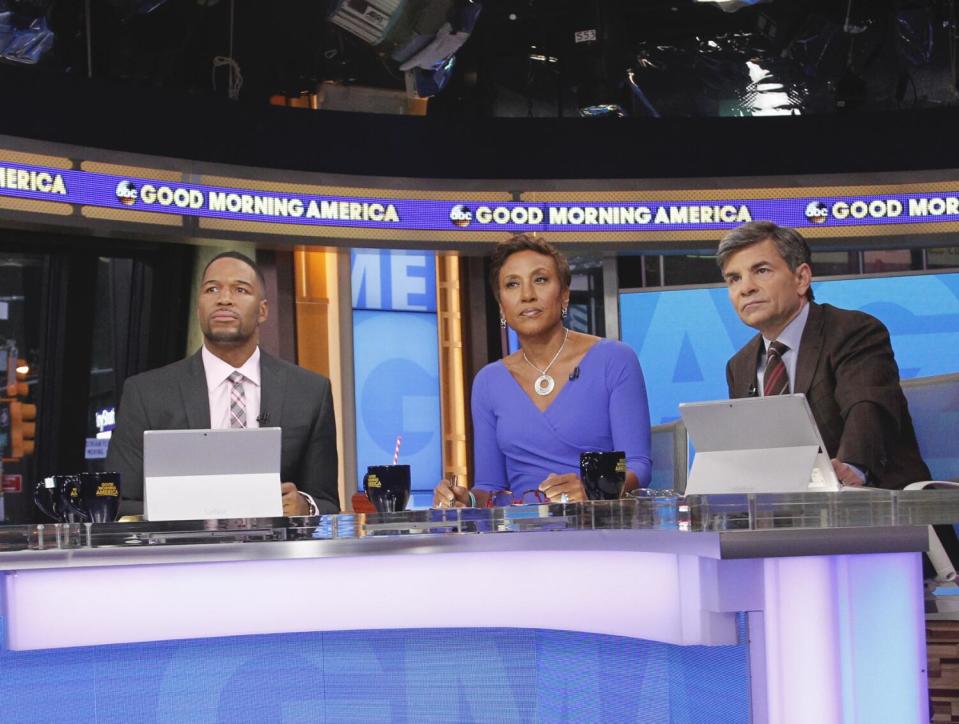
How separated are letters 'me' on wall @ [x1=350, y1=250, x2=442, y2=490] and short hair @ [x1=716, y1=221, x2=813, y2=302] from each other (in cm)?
421

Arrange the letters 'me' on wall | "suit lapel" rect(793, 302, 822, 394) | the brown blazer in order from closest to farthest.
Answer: the brown blazer → "suit lapel" rect(793, 302, 822, 394) → the letters 'me' on wall

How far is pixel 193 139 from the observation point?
602 cm

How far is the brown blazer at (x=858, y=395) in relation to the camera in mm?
2803

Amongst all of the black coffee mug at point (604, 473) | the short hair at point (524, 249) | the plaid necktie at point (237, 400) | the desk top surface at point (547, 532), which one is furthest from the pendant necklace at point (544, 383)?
the desk top surface at point (547, 532)

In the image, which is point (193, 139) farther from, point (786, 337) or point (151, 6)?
point (786, 337)

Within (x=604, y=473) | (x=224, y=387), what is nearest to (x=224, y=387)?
(x=224, y=387)

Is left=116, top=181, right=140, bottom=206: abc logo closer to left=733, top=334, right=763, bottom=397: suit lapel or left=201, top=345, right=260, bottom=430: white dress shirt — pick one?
left=201, top=345, right=260, bottom=430: white dress shirt

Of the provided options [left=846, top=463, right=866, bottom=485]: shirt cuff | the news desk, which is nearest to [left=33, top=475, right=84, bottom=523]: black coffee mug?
the news desk

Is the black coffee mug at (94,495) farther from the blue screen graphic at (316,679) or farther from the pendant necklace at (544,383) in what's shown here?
the pendant necklace at (544,383)

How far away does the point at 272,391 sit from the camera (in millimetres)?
3104

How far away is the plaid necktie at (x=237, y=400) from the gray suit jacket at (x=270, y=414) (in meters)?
0.05

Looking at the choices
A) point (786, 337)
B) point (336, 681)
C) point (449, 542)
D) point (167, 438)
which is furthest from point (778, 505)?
point (786, 337)

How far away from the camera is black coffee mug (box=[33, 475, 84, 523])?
222 cm

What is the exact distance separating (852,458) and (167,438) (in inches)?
56.8
